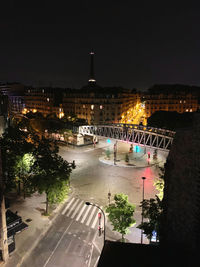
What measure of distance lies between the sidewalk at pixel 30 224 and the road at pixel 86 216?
76 cm

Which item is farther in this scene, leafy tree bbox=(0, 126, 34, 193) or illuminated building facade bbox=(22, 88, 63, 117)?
illuminated building facade bbox=(22, 88, 63, 117)

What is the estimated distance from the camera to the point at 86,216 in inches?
1189

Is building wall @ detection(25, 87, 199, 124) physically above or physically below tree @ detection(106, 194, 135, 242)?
above

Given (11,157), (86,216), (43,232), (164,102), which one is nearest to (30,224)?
(43,232)

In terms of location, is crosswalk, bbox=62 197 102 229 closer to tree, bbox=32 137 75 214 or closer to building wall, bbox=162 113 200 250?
tree, bbox=32 137 75 214

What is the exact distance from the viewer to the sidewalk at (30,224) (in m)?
22.6

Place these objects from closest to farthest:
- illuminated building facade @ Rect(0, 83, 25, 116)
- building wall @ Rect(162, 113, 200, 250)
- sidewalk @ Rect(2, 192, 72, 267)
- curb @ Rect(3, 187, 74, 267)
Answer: building wall @ Rect(162, 113, 200, 250), curb @ Rect(3, 187, 74, 267), sidewalk @ Rect(2, 192, 72, 267), illuminated building facade @ Rect(0, 83, 25, 116)

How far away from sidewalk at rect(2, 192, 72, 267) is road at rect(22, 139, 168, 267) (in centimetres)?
76

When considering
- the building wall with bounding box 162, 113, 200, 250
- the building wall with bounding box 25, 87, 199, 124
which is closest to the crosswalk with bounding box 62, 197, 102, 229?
the building wall with bounding box 162, 113, 200, 250

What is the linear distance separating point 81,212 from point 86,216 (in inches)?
51.1

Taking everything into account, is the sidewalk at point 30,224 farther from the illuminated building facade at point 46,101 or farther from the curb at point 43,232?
the illuminated building facade at point 46,101

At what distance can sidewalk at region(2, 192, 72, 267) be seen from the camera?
2261 centimetres

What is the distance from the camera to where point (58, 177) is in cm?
2864

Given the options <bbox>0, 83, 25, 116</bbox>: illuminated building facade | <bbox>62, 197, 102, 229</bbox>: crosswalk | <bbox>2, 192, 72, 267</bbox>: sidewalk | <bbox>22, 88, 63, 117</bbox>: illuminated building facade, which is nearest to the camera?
<bbox>2, 192, 72, 267</bbox>: sidewalk
